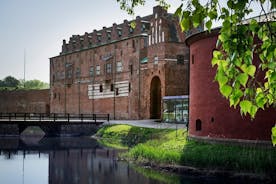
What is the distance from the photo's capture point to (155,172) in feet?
53.6

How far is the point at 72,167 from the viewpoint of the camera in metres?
19.4

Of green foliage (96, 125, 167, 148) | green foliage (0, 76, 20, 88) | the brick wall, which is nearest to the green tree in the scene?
green foliage (96, 125, 167, 148)

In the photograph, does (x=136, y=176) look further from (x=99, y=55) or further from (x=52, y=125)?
(x=99, y=55)

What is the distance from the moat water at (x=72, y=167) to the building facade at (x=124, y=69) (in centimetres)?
801

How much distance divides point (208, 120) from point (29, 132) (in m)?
24.0

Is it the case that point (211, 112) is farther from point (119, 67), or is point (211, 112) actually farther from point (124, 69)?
point (119, 67)

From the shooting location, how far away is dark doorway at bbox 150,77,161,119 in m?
33.9

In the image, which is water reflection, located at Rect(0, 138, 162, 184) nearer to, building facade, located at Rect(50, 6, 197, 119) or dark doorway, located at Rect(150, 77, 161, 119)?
dark doorway, located at Rect(150, 77, 161, 119)

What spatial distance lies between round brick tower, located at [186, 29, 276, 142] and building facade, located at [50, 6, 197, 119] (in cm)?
1076

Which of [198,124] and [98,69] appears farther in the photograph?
[98,69]

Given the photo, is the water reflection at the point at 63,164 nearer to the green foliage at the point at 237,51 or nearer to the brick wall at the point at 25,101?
the green foliage at the point at 237,51

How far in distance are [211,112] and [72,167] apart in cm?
657

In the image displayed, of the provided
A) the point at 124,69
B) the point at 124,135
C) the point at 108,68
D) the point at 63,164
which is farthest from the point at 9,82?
the point at 63,164

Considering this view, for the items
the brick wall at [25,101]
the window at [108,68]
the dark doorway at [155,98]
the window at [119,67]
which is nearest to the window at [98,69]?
the window at [108,68]
